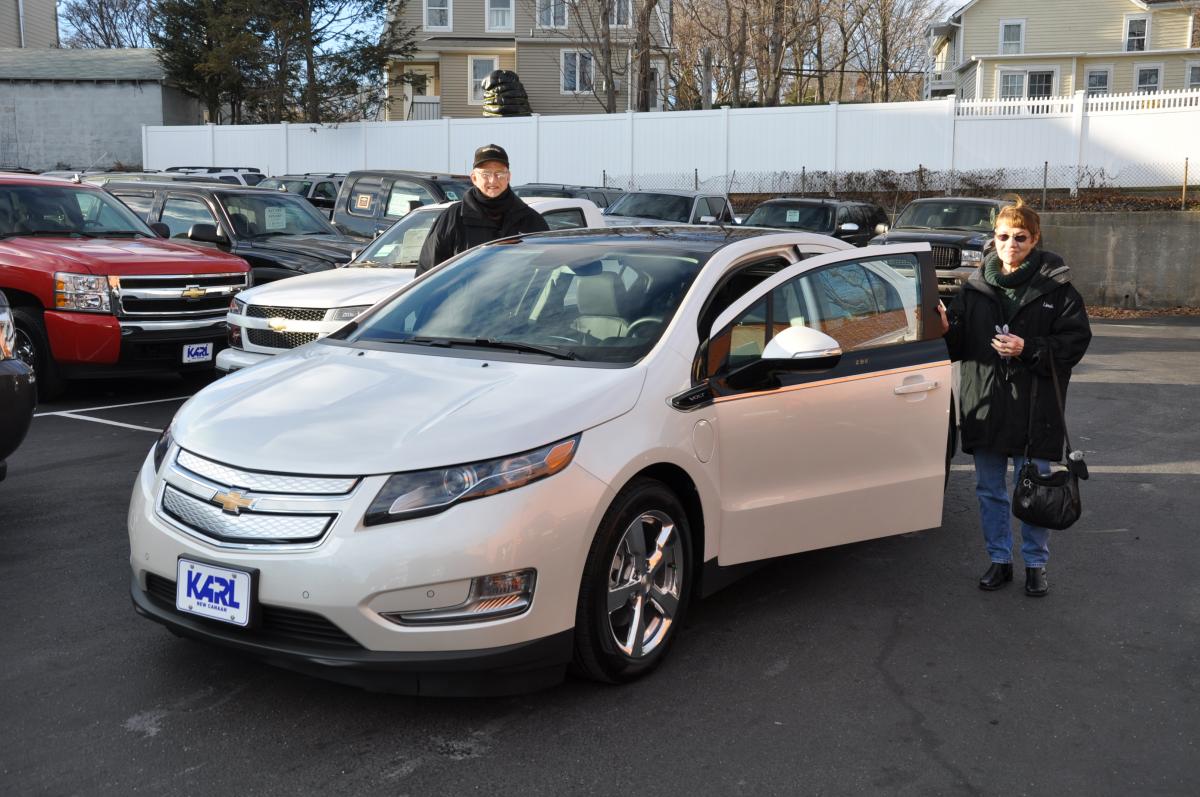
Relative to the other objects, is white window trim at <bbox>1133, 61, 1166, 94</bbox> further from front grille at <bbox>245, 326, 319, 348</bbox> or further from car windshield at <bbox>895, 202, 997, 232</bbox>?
front grille at <bbox>245, 326, 319, 348</bbox>

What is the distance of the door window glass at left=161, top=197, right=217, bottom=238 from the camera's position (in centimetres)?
1296

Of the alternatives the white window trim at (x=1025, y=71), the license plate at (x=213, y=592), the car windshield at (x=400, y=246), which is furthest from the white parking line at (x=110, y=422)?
the white window trim at (x=1025, y=71)

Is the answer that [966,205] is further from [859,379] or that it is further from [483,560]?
[483,560]

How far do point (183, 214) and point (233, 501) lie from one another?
33.4ft

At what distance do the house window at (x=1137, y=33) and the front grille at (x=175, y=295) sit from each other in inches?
1729

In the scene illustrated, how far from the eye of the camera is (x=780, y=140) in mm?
29484

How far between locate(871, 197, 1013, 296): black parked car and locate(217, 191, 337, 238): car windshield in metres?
7.71

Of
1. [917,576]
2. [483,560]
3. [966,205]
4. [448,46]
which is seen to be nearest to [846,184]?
[966,205]

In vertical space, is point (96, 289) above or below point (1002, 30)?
below

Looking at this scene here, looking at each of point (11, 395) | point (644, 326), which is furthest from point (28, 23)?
point (644, 326)

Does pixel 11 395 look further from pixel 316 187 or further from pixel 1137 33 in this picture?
pixel 1137 33

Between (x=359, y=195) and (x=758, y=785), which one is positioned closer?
(x=758, y=785)

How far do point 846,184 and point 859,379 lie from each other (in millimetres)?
24482

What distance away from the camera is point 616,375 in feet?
14.3
